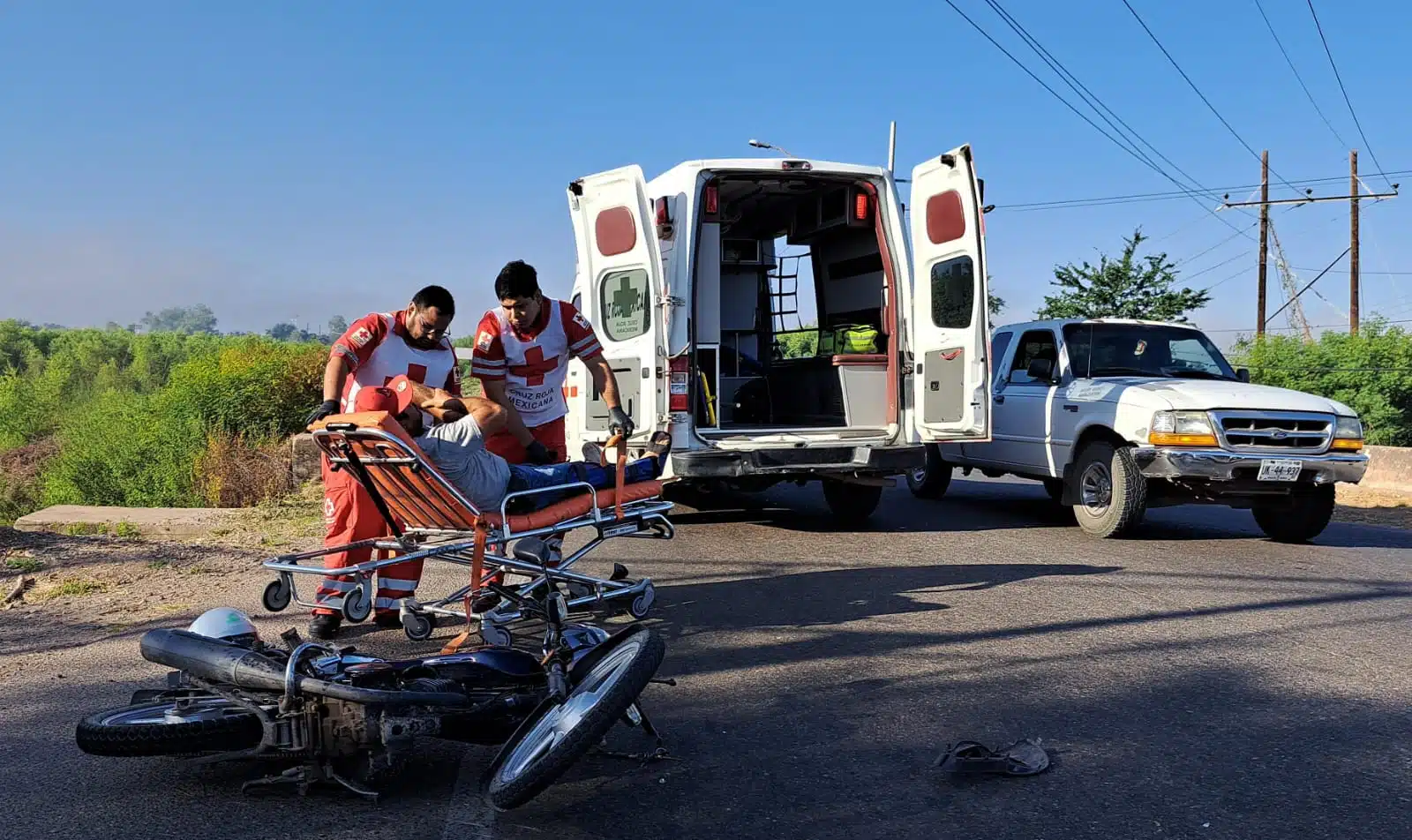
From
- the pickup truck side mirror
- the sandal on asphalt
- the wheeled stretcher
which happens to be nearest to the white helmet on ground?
the wheeled stretcher

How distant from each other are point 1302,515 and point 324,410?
755 cm

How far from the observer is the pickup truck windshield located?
9648 millimetres

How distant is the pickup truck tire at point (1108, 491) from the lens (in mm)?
8508

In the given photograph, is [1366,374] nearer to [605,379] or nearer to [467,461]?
[605,379]

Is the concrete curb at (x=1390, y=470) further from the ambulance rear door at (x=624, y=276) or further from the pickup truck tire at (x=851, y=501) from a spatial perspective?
the ambulance rear door at (x=624, y=276)

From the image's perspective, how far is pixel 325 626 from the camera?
5184 mm

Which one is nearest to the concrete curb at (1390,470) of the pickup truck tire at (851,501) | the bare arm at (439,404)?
the pickup truck tire at (851,501)

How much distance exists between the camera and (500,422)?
15.5 feet

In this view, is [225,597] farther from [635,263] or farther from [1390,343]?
[1390,343]

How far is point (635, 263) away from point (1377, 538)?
6767mm

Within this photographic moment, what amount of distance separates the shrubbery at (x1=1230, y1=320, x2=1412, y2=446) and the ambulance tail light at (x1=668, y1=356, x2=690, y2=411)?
607 inches

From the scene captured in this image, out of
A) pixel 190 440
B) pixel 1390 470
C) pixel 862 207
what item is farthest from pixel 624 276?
pixel 1390 470

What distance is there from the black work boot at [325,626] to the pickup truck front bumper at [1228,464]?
595 centimetres

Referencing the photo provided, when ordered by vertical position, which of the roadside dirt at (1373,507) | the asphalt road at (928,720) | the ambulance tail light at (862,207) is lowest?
the roadside dirt at (1373,507)
